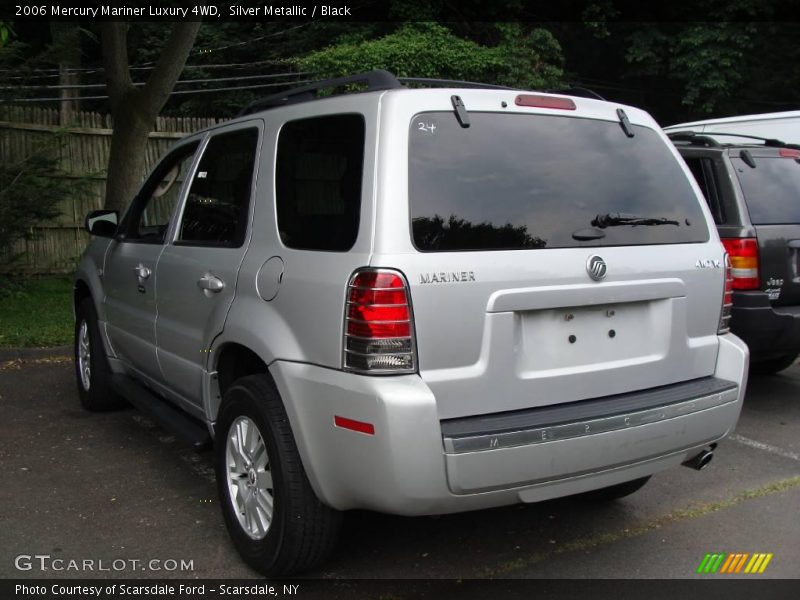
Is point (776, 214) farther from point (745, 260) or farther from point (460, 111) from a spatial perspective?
point (460, 111)

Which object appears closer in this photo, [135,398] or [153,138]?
[135,398]

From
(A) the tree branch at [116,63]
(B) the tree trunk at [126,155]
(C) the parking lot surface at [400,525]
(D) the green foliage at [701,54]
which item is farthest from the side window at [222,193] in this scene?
(D) the green foliage at [701,54]

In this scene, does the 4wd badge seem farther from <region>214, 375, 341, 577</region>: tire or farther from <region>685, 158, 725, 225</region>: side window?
<region>685, 158, 725, 225</region>: side window

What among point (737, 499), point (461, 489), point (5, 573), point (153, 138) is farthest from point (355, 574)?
point (153, 138)

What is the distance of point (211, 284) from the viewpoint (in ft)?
11.5

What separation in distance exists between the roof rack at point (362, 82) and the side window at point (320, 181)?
190 mm

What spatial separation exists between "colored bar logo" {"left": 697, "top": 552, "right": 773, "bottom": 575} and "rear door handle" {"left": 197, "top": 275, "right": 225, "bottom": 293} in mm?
2412

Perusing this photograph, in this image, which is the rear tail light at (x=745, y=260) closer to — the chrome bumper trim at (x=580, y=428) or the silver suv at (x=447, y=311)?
the silver suv at (x=447, y=311)

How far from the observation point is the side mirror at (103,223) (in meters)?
5.07

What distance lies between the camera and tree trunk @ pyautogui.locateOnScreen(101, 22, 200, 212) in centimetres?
893

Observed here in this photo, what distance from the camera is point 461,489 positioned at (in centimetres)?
266

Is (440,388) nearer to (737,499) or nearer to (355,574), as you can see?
(355,574)

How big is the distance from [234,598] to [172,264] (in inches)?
67.6

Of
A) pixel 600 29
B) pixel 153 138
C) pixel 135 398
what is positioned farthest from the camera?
pixel 600 29
